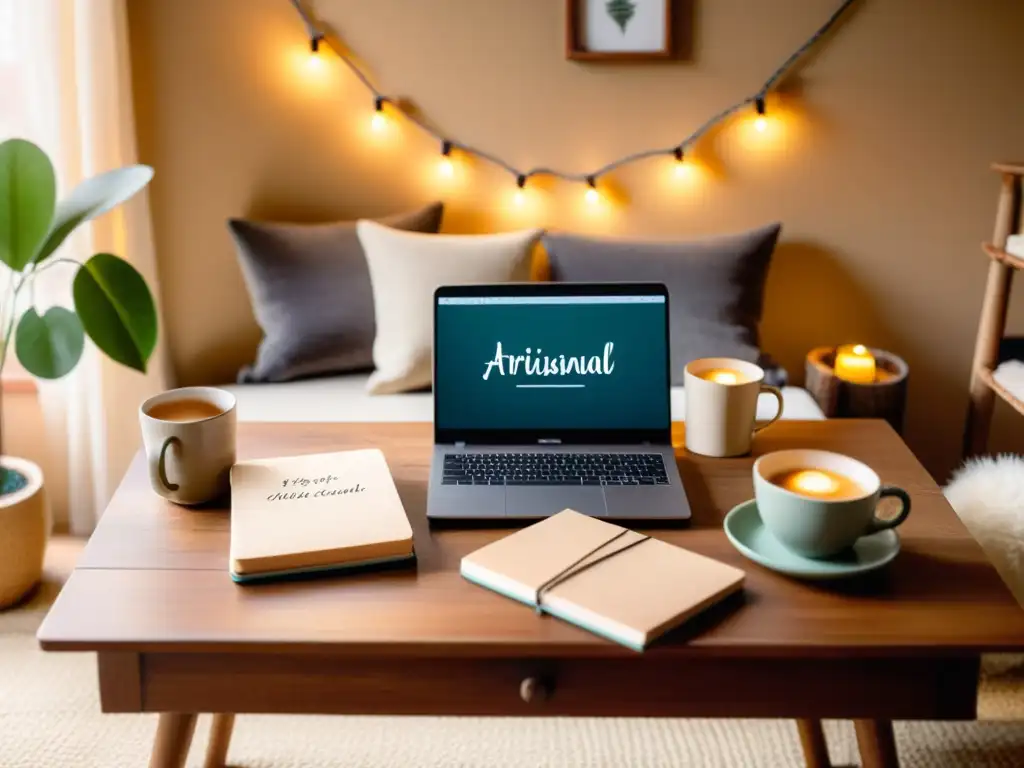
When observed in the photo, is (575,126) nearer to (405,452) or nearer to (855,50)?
(855,50)

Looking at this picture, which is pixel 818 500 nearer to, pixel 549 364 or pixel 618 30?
pixel 549 364

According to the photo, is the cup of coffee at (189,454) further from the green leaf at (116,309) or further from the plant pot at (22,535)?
the plant pot at (22,535)

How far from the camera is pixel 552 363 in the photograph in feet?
4.89

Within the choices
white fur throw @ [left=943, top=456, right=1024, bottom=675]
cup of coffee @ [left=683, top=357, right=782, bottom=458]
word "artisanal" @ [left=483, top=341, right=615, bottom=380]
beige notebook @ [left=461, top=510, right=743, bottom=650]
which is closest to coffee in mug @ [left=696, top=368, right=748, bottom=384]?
cup of coffee @ [left=683, top=357, right=782, bottom=458]

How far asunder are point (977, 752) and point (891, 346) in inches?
43.8

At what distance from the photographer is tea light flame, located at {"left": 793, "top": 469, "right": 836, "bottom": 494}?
46.5 inches

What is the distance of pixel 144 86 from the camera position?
242 cm

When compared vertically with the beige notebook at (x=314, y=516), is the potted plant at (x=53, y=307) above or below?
above

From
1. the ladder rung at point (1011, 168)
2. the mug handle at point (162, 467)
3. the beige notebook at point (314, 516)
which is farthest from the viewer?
the ladder rung at point (1011, 168)

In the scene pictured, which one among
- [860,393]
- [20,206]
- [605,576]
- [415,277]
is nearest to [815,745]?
[605,576]

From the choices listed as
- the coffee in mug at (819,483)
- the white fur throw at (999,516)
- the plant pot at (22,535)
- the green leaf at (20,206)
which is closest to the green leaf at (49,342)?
the green leaf at (20,206)

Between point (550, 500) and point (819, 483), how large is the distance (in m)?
0.34

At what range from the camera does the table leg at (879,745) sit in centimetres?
130

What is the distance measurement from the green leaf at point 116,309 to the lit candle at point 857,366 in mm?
1523
